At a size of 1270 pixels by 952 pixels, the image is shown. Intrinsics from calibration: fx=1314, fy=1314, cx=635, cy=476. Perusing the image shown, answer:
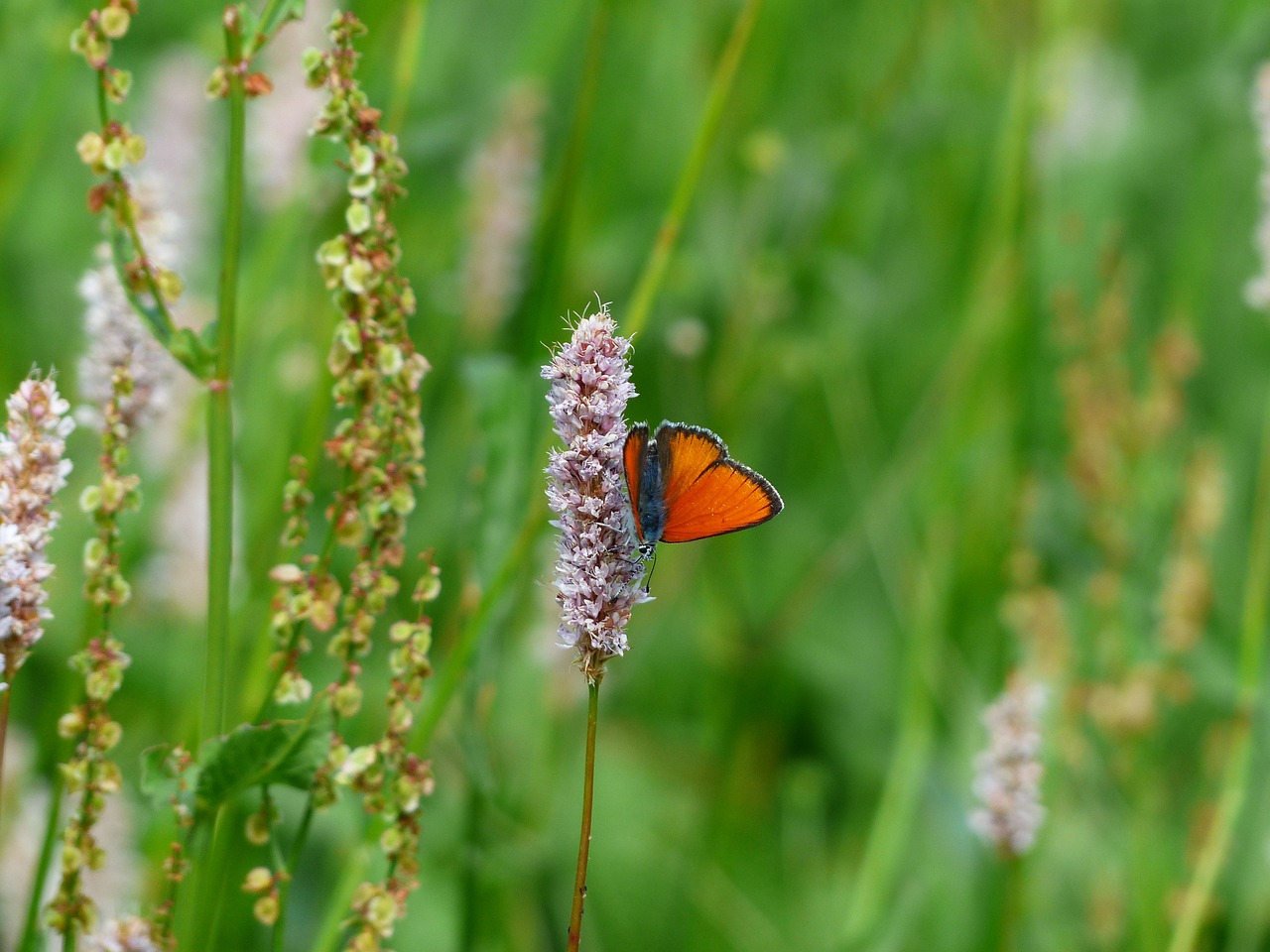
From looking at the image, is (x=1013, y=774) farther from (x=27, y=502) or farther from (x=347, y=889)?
(x=27, y=502)

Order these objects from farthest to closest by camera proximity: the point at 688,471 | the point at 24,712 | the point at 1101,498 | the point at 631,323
A: the point at 24,712, the point at 1101,498, the point at 631,323, the point at 688,471

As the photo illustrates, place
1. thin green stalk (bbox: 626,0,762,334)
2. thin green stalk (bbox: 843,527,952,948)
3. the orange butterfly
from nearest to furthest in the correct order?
1. the orange butterfly
2. thin green stalk (bbox: 626,0,762,334)
3. thin green stalk (bbox: 843,527,952,948)

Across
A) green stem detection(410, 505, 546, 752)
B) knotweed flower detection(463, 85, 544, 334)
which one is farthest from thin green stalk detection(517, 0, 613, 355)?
knotweed flower detection(463, 85, 544, 334)

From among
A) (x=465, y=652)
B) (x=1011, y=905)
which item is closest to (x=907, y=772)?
(x=1011, y=905)

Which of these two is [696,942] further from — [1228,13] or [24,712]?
[1228,13]

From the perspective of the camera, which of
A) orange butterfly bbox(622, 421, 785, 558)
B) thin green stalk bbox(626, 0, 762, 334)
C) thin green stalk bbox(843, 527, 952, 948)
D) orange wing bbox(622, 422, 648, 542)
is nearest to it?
orange wing bbox(622, 422, 648, 542)

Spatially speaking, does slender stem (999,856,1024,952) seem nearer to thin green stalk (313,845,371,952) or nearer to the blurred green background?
the blurred green background

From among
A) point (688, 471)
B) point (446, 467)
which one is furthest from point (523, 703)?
point (688, 471)
